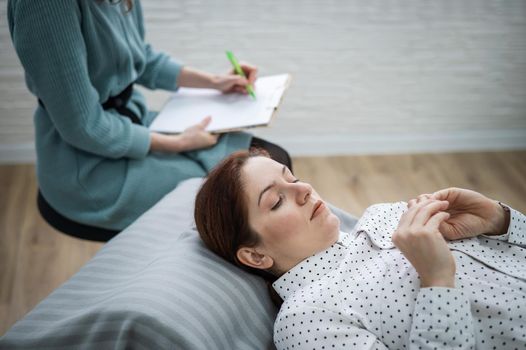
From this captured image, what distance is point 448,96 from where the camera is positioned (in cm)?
276

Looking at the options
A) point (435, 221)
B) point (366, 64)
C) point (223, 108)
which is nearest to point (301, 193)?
point (435, 221)

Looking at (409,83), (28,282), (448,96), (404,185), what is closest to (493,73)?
(448,96)

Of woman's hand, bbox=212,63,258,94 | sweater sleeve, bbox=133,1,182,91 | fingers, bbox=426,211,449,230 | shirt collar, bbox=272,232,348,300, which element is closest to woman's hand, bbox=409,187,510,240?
fingers, bbox=426,211,449,230

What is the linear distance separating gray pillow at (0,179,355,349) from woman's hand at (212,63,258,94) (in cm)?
60

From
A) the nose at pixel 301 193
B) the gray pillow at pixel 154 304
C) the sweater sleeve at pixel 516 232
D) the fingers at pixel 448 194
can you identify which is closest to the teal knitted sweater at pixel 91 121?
the gray pillow at pixel 154 304

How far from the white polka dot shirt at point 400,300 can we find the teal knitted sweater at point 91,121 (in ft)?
1.80

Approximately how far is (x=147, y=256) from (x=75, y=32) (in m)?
0.55

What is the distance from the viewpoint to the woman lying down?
102 cm

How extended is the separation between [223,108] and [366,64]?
111 cm

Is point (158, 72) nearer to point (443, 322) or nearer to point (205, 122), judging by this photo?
point (205, 122)

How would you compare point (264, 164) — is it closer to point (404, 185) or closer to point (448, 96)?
point (404, 185)

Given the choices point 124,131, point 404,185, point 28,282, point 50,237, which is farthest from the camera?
point 404,185

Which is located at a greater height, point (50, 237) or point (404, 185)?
point (404, 185)

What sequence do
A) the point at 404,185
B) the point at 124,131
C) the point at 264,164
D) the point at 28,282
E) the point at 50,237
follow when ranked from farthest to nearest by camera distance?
the point at 404,185, the point at 50,237, the point at 28,282, the point at 124,131, the point at 264,164
